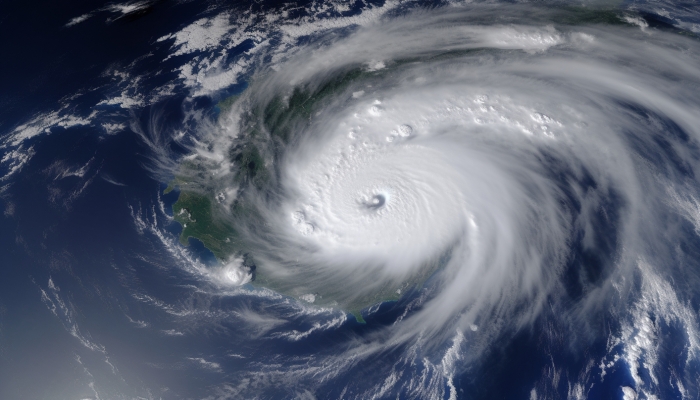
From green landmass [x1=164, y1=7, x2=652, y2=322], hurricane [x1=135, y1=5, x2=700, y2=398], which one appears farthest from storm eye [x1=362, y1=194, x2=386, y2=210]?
green landmass [x1=164, y1=7, x2=652, y2=322]

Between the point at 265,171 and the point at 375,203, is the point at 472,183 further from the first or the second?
A: the point at 265,171

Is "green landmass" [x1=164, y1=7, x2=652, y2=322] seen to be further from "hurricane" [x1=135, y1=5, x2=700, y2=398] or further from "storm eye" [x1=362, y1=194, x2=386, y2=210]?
"storm eye" [x1=362, y1=194, x2=386, y2=210]

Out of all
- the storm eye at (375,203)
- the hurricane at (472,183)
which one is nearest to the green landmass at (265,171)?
the hurricane at (472,183)

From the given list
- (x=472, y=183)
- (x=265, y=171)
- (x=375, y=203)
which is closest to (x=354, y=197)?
(x=375, y=203)

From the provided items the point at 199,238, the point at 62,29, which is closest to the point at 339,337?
the point at 199,238

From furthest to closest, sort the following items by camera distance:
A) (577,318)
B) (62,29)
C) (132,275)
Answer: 1. (62,29)
2. (132,275)
3. (577,318)

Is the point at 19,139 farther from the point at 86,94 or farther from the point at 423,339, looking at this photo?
the point at 423,339
